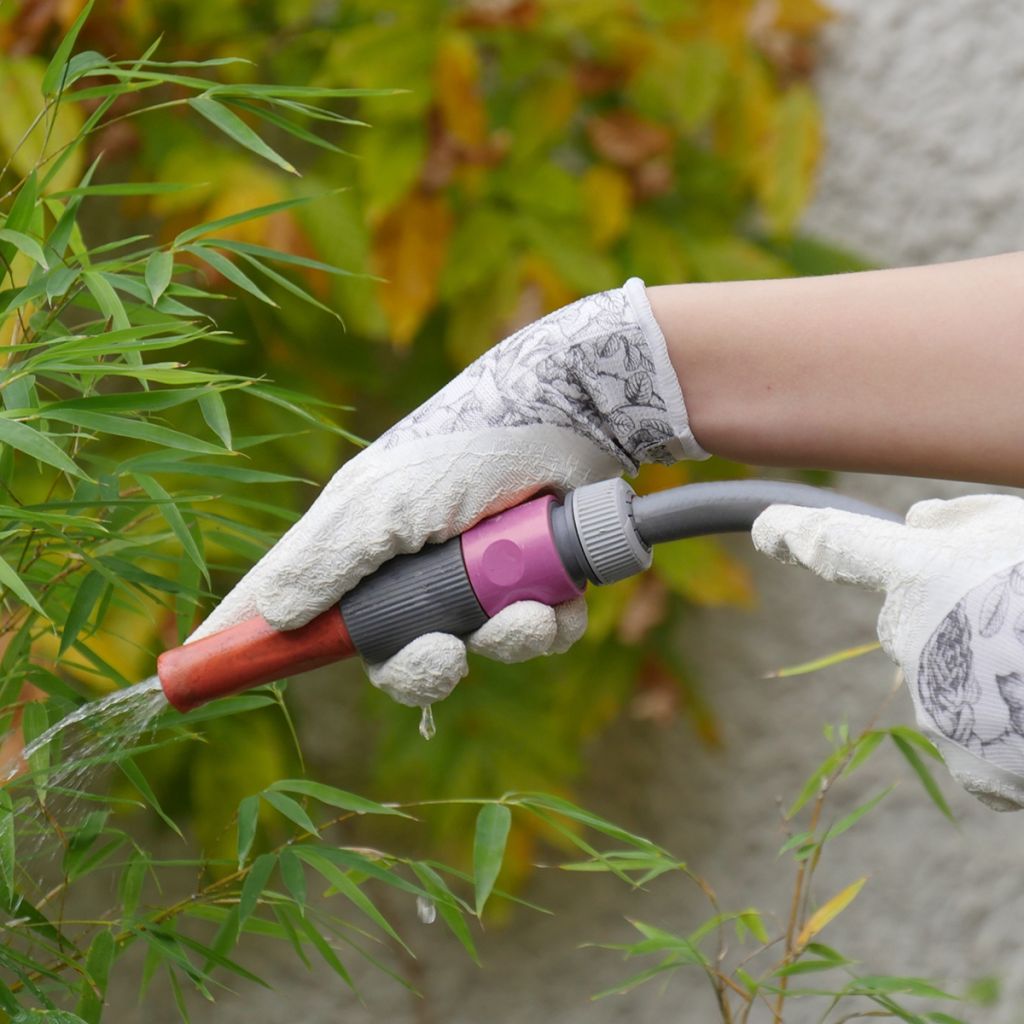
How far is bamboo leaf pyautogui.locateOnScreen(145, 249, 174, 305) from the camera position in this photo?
2.62 feet

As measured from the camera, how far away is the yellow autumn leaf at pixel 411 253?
5.02 feet

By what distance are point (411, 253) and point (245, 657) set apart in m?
0.82

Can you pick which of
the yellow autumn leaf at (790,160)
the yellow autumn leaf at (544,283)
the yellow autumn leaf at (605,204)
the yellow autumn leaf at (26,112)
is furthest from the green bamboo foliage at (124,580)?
the yellow autumn leaf at (790,160)

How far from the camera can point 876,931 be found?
1.93 meters

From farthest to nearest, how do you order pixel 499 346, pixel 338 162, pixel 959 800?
pixel 959 800, pixel 338 162, pixel 499 346

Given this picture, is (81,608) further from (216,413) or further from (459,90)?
(459,90)

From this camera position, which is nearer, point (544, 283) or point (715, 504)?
point (715, 504)

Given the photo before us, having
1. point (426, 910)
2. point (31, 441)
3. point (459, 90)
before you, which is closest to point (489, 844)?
point (426, 910)

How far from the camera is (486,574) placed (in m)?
0.79

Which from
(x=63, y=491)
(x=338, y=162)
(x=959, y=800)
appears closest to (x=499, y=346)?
(x=63, y=491)

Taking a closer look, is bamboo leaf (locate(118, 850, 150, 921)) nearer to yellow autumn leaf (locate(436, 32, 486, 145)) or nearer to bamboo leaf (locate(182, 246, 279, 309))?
bamboo leaf (locate(182, 246, 279, 309))

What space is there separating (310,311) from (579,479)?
815mm

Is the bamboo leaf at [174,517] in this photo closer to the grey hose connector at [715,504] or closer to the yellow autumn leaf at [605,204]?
the grey hose connector at [715,504]

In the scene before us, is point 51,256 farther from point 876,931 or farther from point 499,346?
point 876,931
